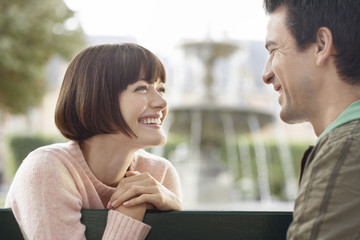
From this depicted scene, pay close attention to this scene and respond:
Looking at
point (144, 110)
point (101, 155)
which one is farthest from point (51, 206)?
point (144, 110)

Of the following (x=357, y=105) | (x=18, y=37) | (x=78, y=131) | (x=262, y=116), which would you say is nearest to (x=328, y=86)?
(x=357, y=105)

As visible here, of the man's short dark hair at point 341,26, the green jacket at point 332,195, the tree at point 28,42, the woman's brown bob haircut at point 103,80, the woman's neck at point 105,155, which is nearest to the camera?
the green jacket at point 332,195

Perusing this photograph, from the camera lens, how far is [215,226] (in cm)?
144

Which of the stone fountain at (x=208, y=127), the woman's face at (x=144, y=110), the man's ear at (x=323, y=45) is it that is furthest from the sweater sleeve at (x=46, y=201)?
the stone fountain at (x=208, y=127)

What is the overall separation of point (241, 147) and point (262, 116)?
24.6ft

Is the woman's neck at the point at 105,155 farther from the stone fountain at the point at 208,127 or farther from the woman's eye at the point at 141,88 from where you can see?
Answer: the stone fountain at the point at 208,127

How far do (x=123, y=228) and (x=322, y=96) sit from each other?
676 millimetres

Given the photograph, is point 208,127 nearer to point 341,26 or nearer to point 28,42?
point 28,42

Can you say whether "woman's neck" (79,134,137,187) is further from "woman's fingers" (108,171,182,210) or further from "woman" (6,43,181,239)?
"woman's fingers" (108,171,182,210)

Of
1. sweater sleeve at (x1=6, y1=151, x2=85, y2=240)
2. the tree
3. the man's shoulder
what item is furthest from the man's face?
the tree

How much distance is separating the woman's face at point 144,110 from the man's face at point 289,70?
1.30ft

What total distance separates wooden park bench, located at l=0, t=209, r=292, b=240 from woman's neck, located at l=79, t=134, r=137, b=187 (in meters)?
0.33

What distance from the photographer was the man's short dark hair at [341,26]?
1.41 meters

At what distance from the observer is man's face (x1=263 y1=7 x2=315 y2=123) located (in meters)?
1.47
